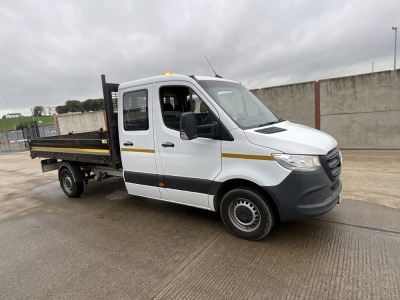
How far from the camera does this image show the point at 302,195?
315 centimetres

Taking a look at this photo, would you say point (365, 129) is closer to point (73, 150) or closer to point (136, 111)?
point (136, 111)

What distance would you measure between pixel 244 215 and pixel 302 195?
85cm

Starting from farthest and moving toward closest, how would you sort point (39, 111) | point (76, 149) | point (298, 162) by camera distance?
1. point (39, 111)
2. point (76, 149)
3. point (298, 162)

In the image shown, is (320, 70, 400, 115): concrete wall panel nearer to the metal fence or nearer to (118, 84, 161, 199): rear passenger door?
(118, 84, 161, 199): rear passenger door

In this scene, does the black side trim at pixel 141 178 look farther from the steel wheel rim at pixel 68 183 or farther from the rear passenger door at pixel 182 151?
the steel wheel rim at pixel 68 183

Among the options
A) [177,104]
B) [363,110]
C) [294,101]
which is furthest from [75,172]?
[363,110]

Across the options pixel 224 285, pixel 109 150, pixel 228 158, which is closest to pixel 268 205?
pixel 228 158

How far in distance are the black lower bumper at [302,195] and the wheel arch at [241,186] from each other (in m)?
0.14

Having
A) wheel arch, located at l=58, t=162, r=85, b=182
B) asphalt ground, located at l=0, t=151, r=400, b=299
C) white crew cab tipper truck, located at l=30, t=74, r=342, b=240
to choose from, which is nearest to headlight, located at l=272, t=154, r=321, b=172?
white crew cab tipper truck, located at l=30, t=74, r=342, b=240

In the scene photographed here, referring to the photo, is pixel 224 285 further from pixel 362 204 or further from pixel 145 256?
pixel 362 204

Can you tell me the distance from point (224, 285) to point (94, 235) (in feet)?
7.89

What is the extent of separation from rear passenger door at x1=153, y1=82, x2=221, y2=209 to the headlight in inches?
33.9

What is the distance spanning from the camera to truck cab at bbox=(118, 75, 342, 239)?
320 cm

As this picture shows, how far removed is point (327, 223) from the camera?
13.2 feet
